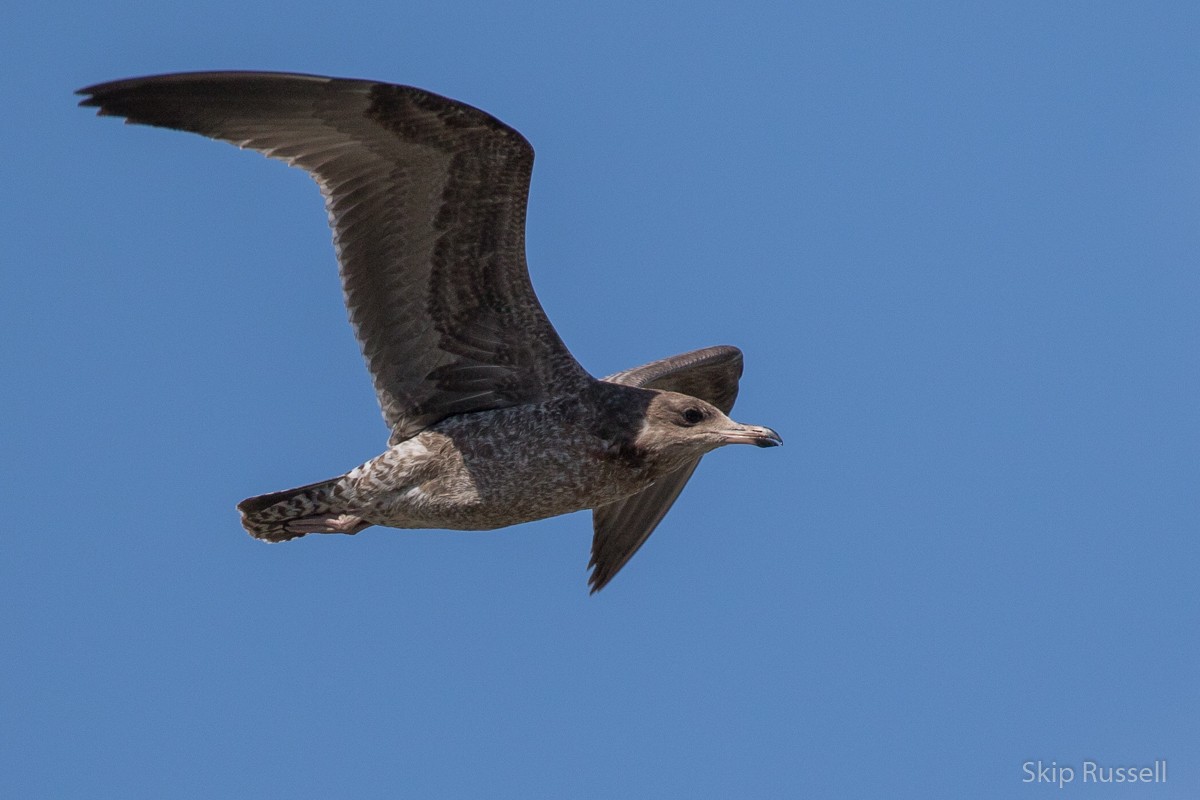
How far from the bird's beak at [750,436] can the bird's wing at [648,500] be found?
7.33 feet

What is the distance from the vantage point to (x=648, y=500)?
15891mm

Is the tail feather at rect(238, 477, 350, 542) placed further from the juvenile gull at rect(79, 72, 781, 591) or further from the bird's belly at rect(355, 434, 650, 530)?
the bird's belly at rect(355, 434, 650, 530)

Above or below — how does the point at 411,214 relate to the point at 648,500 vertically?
above

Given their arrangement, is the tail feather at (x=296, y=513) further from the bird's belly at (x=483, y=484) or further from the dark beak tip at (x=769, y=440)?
the dark beak tip at (x=769, y=440)

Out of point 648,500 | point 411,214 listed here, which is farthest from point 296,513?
point 648,500

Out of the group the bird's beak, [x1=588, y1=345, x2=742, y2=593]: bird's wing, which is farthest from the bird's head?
[x1=588, y1=345, x2=742, y2=593]: bird's wing

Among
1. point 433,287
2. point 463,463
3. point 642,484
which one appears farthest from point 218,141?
point 642,484

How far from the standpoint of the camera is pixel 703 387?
16.2 meters

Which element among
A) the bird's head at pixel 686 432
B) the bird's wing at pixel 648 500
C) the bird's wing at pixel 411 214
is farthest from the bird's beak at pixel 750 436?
the bird's wing at pixel 648 500

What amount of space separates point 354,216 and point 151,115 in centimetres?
161

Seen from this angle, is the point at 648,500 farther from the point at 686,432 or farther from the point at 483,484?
the point at 483,484

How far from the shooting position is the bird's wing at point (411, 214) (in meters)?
12.5

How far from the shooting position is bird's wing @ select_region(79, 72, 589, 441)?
12469 mm

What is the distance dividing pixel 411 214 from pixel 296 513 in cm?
Answer: 238
